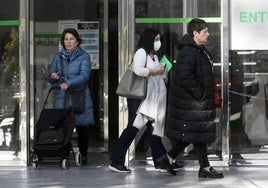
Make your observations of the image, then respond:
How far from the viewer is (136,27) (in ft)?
27.4

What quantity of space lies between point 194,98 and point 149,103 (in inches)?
24.0

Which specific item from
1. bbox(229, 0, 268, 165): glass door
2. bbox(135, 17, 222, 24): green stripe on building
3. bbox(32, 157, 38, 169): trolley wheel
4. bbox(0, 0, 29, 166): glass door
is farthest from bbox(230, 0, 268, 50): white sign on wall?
bbox(32, 157, 38, 169): trolley wheel

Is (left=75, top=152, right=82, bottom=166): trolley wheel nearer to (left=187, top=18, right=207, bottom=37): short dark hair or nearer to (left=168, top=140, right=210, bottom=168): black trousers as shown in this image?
(left=168, top=140, right=210, bottom=168): black trousers

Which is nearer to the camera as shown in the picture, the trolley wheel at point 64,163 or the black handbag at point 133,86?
the black handbag at point 133,86

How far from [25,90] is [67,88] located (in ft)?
2.26

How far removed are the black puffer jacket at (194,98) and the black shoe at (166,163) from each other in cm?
42

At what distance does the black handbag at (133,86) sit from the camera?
7.50 m

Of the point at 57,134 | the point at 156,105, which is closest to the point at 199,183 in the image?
the point at 156,105

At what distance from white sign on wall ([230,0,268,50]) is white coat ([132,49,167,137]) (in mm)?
1360

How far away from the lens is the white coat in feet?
24.6

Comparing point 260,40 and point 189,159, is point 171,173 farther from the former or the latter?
point 260,40

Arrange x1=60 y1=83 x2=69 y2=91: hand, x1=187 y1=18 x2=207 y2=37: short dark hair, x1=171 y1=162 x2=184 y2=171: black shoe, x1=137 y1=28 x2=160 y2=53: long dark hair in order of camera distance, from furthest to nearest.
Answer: x1=60 y1=83 x2=69 y2=91: hand, x1=171 y1=162 x2=184 y2=171: black shoe, x1=137 y1=28 x2=160 y2=53: long dark hair, x1=187 y1=18 x2=207 y2=37: short dark hair

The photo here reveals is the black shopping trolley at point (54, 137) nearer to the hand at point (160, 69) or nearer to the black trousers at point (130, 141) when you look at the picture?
the black trousers at point (130, 141)

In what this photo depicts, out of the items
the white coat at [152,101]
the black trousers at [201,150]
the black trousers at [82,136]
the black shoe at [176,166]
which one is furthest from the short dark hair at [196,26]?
the black trousers at [82,136]
